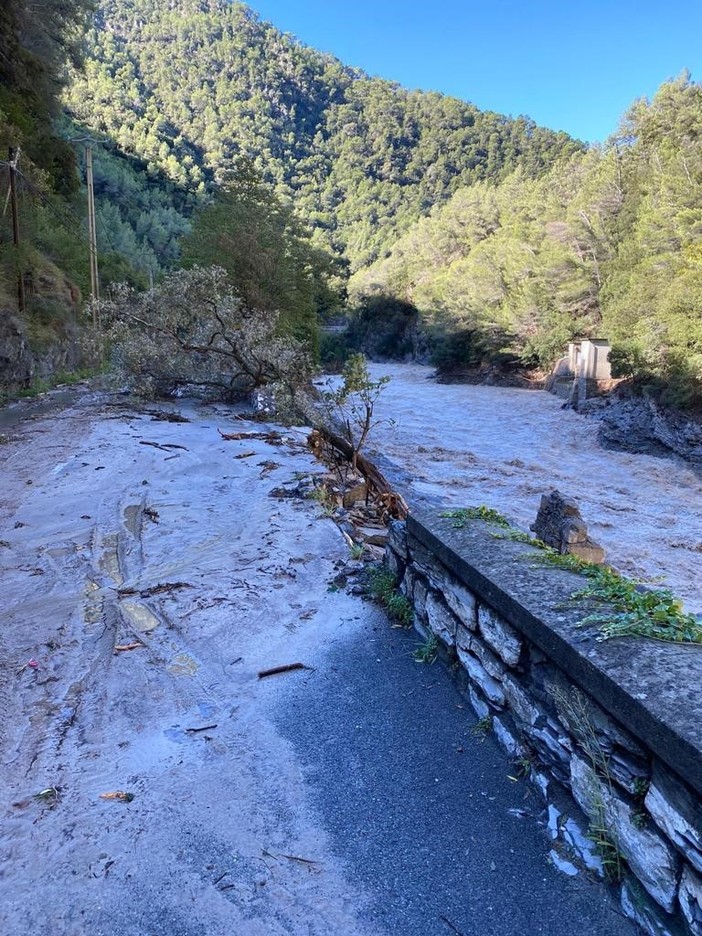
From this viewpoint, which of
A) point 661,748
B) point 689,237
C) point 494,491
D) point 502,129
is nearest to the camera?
point 661,748

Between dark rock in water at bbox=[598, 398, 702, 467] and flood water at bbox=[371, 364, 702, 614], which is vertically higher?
dark rock in water at bbox=[598, 398, 702, 467]

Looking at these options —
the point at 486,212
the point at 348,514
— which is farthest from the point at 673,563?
the point at 486,212

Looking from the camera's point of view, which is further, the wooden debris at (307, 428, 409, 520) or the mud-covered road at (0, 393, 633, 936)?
the wooden debris at (307, 428, 409, 520)

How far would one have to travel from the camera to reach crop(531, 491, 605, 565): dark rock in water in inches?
275

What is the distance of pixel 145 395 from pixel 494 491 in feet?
30.8

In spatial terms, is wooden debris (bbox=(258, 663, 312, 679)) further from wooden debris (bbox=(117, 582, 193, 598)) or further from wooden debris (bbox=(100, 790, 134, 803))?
wooden debris (bbox=(117, 582, 193, 598))

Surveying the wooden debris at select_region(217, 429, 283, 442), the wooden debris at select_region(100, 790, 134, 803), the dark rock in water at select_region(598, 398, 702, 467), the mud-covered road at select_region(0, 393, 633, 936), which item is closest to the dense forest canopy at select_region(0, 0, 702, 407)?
the dark rock in water at select_region(598, 398, 702, 467)

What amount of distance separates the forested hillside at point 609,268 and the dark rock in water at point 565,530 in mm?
13038

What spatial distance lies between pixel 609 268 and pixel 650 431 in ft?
56.8

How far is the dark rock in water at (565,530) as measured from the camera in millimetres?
6996

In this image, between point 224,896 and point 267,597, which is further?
point 267,597

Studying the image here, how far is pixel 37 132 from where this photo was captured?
82.4 ft

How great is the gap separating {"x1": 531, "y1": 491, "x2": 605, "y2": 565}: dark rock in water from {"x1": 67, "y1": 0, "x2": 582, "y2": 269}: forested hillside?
74687 mm

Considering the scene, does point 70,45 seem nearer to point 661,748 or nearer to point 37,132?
point 37,132
